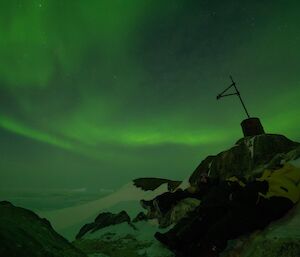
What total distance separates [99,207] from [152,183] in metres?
6.93

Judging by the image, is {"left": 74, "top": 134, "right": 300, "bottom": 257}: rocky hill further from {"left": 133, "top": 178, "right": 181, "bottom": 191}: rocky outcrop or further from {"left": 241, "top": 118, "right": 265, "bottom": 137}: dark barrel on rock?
{"left": 241, "top": 118, "right": 265, "bottom": 137}: dark barrel on rock

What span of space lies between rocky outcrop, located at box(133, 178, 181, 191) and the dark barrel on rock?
9.04 m

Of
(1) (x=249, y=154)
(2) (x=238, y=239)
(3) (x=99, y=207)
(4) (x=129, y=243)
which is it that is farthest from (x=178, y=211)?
(3) (x=99, y=207)

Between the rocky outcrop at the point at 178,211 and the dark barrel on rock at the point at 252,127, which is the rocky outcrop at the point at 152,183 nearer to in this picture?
the dark barrel on rock at the point at 252,127

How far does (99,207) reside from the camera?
88.2 feet

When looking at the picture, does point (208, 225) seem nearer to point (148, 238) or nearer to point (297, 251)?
point (297, 251)

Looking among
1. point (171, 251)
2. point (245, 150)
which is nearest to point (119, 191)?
point (245, 150)

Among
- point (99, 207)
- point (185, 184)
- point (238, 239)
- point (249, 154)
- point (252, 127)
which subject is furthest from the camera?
point (99, 207)

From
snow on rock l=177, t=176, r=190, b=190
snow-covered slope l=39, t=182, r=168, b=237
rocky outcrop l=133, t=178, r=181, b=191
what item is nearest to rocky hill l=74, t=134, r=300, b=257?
snow on rock l=177, t=176, r=190, b=190

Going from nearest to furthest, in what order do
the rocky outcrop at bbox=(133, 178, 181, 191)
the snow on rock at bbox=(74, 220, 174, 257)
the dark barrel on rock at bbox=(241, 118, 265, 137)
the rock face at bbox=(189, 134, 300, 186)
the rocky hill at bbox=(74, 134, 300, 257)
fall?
1. the rocky hill at bbox=(74, 134, 300, 257)
2. the snow on rock at bbox=(74, 220, 174, 257)
3. the rock face at bbox=(189, 134, 300, 186)
4. the dark barrel on rock at bbox=(241, 118, 265, 137)
5. the rocky outcrop at bbox=(133, 178, 181, 191)

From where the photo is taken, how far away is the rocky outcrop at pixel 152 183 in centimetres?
2720

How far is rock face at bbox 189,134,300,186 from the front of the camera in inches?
756

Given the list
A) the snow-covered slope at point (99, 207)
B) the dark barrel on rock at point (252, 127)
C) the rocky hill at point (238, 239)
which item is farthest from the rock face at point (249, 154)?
the snow-covered slope at point (99, 207)

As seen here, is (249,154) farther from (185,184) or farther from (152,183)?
(152,183)
